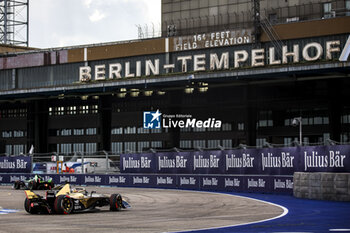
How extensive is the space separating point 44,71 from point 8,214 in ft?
198

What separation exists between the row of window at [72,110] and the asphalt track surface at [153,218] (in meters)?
57.9

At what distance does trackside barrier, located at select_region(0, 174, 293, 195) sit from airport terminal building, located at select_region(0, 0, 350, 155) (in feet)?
79.3

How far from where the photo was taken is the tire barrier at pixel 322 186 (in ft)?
83.8

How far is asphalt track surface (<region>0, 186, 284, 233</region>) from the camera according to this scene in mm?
16516

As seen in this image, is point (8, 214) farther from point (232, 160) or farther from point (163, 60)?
point (163, 60)

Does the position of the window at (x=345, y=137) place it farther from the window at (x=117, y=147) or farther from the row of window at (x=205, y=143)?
the window at (x=117, y=147)

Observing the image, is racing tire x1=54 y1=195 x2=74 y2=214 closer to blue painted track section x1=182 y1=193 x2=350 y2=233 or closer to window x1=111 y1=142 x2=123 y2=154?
blue painted track section x1=182 y1=193 x2=350 y2=233

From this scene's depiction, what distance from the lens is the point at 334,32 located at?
62.3 metres

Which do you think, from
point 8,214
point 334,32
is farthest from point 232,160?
point 334,32

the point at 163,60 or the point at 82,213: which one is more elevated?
the point at 163,60

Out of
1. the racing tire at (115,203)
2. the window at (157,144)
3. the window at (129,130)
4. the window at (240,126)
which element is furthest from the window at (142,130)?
the racing tire at (115,203)

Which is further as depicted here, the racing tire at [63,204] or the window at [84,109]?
the window at [84,109]

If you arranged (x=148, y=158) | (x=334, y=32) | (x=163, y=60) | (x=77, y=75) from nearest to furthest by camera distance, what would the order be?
1. (x=148, y=158)
2. (x=334, y=32)
3. (x=163, y=60)
4. (x=77, y=75)

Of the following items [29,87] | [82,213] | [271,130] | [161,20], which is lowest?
[82,213]
